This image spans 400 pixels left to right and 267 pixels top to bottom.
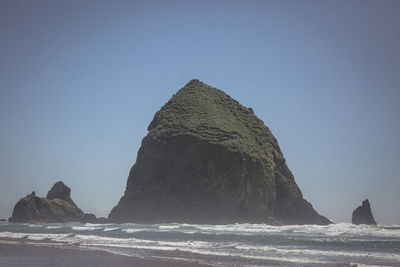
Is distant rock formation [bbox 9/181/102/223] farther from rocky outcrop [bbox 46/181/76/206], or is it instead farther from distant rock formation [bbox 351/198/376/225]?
distant rock formation [bbox 351/198/376/225]

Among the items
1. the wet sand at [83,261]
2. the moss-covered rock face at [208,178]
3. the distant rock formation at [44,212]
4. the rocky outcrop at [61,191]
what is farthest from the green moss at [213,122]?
the wet sand at [83,261]

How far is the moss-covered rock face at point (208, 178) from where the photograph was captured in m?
74.0

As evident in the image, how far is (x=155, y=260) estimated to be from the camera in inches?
736

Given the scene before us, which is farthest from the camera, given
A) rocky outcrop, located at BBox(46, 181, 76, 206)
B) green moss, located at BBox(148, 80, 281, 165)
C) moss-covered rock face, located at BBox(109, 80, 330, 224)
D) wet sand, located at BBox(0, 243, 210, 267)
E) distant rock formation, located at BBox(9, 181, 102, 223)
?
rocky outcrop, located at BBox(46, 181, 76, 206)

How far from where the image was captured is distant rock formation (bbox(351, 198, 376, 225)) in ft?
252

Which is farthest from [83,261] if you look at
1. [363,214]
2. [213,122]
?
[363,214]

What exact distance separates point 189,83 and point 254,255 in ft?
308

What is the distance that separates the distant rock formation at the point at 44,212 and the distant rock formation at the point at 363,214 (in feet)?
215

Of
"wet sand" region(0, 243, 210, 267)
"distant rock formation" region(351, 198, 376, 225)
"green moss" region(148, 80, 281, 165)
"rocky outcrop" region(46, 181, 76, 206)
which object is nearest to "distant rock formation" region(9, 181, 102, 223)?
"rocky outcrop" region(46, 181, 76, 206)

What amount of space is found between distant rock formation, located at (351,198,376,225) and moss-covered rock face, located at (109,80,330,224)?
827 centimetres

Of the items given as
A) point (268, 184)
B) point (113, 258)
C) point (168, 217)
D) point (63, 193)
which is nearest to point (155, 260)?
point (113, 258)

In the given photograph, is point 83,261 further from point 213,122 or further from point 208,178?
point 213,122

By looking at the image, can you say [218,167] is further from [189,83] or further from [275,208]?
[189,83]

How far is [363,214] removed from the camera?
3061 inches
